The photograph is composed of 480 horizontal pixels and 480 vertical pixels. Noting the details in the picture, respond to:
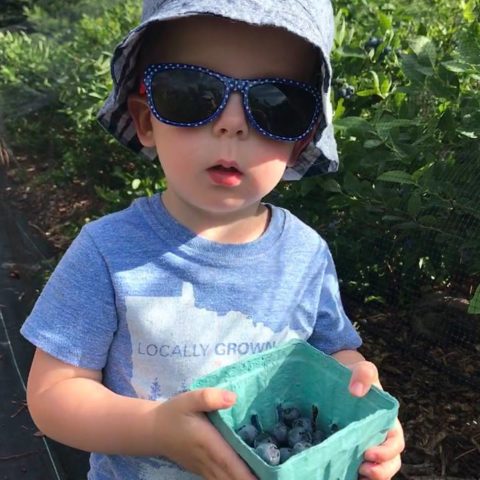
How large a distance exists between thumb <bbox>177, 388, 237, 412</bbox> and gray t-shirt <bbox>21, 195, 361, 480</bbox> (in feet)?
0.82

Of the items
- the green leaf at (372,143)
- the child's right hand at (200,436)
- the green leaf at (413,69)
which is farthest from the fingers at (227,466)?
the green leaf at (413,69)

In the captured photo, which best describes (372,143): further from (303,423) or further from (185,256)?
(303,423)

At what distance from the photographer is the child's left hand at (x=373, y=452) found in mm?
1101

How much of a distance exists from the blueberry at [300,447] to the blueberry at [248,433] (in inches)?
2.7

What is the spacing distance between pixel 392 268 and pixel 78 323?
1.61 meters

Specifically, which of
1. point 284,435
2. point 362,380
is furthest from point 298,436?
point 362,380

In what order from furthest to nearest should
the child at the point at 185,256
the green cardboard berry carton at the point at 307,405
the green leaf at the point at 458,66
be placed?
the green leaf at the point at 458,66 < the child at the point at 185,256 < the green cardboard berry carton at the point at 307,405

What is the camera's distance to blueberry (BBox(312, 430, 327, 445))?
110 cm

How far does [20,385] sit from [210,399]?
2.34 meters

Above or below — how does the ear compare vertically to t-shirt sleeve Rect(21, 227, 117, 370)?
above

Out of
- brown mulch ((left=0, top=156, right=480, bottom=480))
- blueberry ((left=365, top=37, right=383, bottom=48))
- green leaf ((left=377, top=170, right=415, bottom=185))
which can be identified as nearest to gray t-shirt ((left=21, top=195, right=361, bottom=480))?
green leaf ((left=377, top=170, right=415, bottom=185))

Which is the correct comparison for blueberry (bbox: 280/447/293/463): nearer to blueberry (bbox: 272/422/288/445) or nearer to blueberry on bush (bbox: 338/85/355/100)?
blueberry (bbox: 272/422/288/445)

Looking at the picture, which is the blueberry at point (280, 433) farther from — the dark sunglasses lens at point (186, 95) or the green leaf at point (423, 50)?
the green leaf at point (423, 50)

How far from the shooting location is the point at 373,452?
3.60 feet
